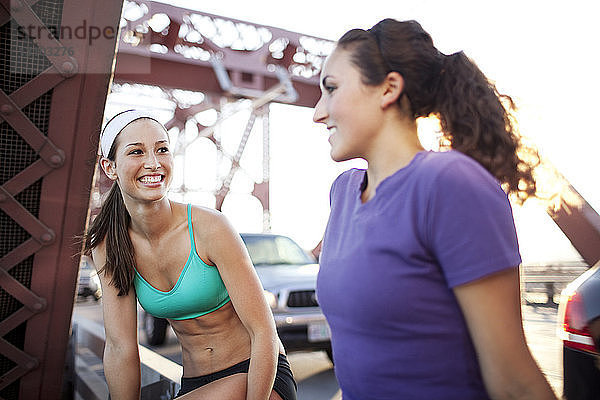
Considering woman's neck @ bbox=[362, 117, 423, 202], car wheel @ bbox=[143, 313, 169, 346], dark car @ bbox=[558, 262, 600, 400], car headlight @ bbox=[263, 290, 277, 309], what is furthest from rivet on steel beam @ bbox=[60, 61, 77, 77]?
car wheel @ bbox=[143, 313, 169, 346]

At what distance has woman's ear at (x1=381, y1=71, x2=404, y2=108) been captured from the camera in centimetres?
130

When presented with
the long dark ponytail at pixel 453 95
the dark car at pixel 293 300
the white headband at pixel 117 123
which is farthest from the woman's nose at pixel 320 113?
the dark car at pixel 293 300

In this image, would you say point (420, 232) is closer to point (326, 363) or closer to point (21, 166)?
point (21, 166)

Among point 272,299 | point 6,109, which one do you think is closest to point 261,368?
point 6,109

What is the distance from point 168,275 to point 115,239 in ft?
0.97

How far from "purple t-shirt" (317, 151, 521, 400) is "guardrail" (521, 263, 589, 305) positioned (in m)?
12.9

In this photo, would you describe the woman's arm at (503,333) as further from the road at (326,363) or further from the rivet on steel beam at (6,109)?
the road at (326,363)

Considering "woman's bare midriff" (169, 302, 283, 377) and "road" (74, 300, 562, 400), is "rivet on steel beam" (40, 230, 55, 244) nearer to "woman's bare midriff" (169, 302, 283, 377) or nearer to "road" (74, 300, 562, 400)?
"woman's bare midriff" (169, 302, 283, 377)

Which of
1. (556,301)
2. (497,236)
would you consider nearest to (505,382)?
(497,236)

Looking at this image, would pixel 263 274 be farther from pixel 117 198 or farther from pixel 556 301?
pixel 556 301

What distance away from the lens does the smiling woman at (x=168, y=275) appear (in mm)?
2174

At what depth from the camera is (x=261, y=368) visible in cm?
205

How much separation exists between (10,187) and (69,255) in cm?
46

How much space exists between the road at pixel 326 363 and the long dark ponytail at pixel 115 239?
2693 mm
